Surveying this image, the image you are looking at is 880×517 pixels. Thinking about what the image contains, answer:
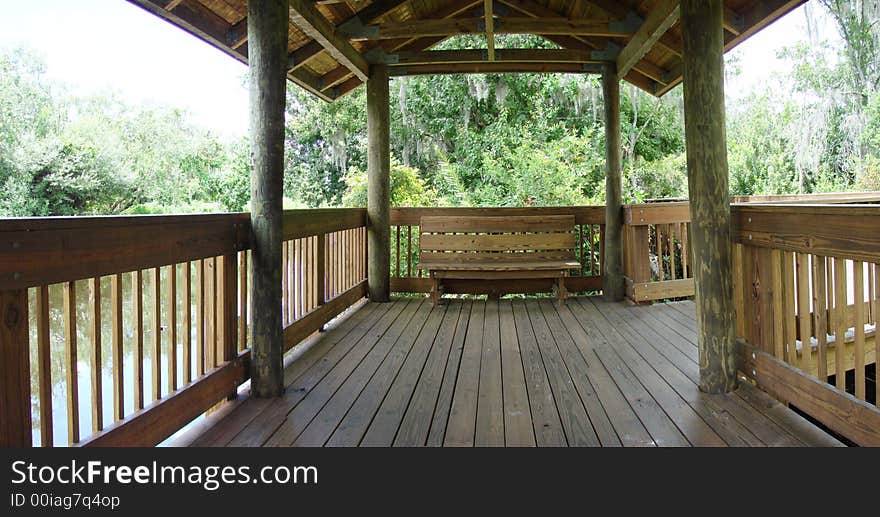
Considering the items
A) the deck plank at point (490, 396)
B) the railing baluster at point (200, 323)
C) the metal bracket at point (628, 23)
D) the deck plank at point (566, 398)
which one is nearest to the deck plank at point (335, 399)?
the railing baluster at point (200, 323)

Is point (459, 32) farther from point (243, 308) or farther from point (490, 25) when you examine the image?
point (243, 308)

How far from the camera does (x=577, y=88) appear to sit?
12.2m

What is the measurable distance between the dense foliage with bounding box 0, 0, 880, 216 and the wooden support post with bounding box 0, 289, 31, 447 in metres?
7.66

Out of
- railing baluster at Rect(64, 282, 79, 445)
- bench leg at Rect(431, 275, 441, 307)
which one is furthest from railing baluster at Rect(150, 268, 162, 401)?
bench leg at Rect(431, 275, 441, 307)

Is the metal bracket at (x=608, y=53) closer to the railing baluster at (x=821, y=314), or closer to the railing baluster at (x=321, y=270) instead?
the railing baluster at (x=321, y=270)

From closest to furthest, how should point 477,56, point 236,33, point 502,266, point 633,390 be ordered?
1. point 633,390
2. point 236,33
3. point 502,266
4. point 477,56

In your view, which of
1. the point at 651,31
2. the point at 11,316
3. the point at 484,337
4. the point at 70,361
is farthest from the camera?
the point at 651,31

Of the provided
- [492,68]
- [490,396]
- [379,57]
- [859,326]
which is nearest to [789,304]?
[859,326]

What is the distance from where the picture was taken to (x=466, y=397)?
2.80m

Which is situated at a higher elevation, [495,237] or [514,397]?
[495,237]

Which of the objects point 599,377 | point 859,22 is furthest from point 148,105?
point 599,377

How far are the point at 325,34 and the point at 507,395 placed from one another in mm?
3098

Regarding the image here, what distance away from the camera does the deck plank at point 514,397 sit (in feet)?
7.44
